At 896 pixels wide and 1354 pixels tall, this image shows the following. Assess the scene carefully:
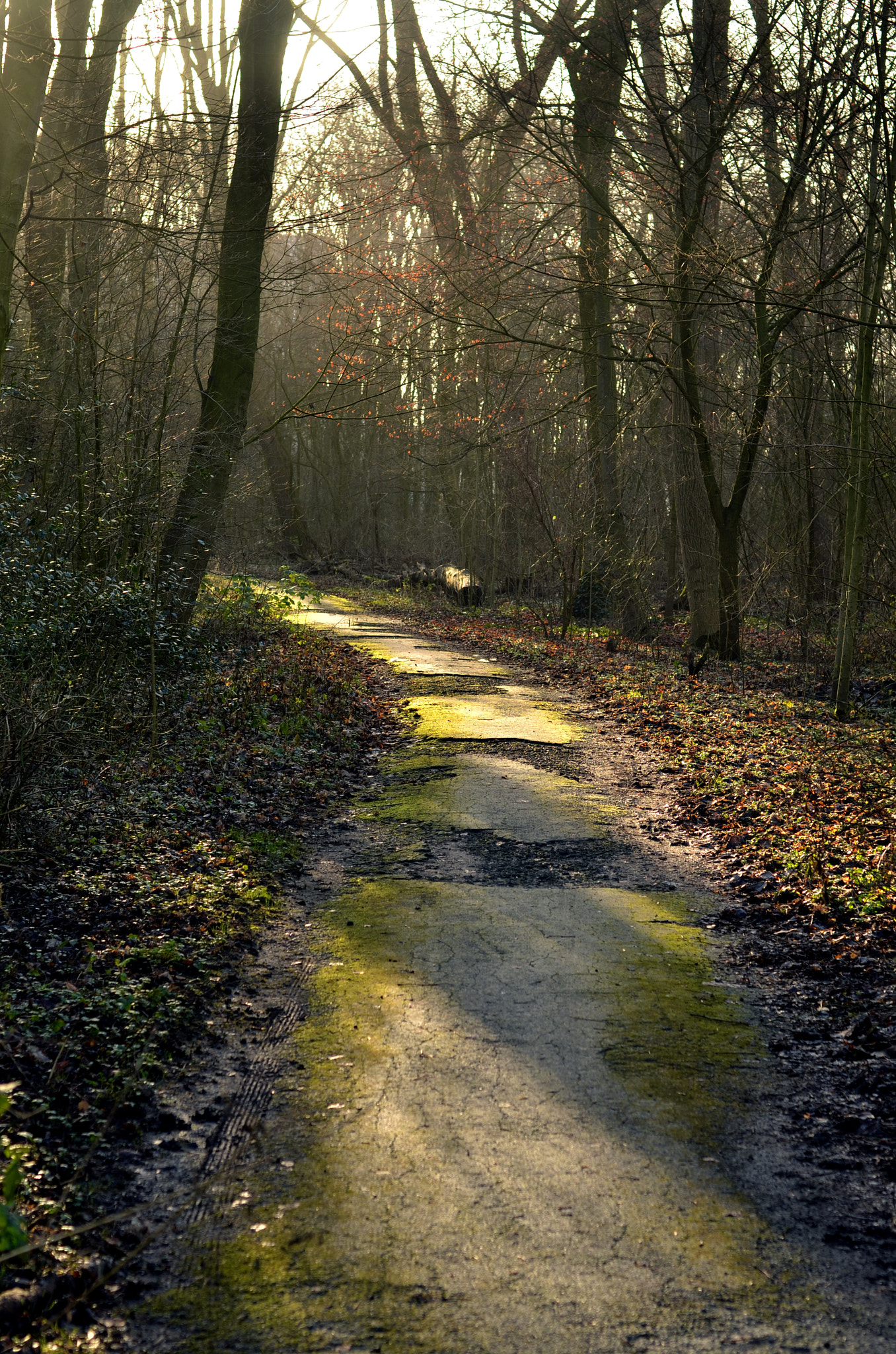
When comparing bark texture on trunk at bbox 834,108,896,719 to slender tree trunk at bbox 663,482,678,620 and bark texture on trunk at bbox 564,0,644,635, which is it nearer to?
bark texture on trunk at bbox 564,0,644,635

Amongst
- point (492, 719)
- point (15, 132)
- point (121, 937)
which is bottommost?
point (121, 937)

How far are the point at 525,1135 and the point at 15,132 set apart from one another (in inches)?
306

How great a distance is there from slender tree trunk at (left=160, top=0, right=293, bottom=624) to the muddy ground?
593cm

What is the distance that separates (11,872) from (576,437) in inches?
666

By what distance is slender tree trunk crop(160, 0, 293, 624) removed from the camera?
1076 centimetres

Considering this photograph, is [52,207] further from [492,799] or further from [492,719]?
[492,799]

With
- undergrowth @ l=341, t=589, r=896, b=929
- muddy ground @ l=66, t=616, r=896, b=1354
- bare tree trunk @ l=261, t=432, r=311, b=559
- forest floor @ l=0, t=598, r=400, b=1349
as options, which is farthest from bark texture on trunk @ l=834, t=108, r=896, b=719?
bare tree trunk @ l=261, t=432, r=311, b=559

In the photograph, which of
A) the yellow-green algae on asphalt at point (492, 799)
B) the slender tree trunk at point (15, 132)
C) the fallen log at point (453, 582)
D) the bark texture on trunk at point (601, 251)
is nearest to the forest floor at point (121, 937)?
the yellow-green algae on asphalt at point (492, 799)

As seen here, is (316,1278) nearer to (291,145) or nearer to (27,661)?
(27,661)

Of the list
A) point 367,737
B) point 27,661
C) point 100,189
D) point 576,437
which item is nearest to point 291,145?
point 576,437

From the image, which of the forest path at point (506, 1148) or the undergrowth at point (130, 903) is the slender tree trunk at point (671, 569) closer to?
the undergrowth at point (130, 903)

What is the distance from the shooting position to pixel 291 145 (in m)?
18.2

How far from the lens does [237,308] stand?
11.5 m

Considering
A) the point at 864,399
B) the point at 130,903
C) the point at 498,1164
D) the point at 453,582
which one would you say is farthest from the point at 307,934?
the point at 453,582
